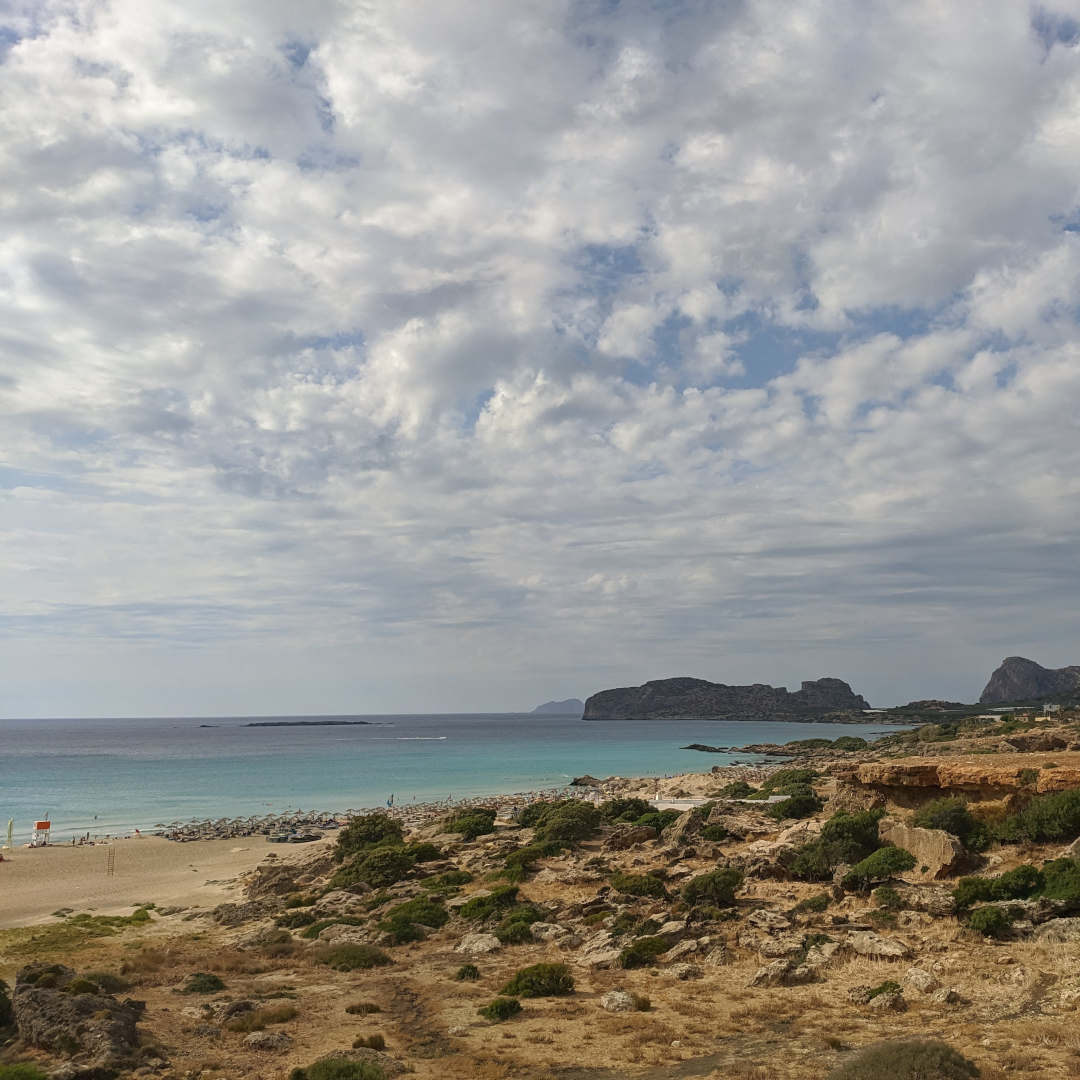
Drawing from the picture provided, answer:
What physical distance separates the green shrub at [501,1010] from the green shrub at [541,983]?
0.98 meters

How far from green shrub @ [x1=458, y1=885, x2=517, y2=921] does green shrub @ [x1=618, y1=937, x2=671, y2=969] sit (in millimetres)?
6661

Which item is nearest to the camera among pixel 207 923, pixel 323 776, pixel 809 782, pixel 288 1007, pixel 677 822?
pixel 288 1007

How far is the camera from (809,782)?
50.6 m

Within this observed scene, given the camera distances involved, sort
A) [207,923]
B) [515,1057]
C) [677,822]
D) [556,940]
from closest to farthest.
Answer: [515,1057], [556,940], [207,923], [677,822]

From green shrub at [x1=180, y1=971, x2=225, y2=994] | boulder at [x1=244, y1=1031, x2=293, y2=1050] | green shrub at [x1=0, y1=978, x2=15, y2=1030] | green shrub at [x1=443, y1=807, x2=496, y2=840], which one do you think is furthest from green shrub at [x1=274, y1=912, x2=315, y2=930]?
green shrub at [x1=443, y1=807, x2=496, y2=840]

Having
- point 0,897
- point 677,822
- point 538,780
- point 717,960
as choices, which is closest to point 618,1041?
point 717,960

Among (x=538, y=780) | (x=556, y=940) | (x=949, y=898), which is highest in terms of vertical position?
(x=949, y=898)

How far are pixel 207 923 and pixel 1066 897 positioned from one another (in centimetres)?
2864

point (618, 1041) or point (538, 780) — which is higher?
point (618, 1041)

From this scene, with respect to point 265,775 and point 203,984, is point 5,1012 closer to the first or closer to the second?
point 203,984

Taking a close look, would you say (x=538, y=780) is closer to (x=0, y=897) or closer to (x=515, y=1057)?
(x=0, y=897)

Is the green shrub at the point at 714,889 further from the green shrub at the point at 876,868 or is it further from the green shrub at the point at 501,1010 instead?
the green shrub at the point at 501,1010

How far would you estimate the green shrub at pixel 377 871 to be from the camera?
3259cm

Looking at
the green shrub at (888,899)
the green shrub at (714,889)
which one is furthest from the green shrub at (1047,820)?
the green shrub at (714,889)
